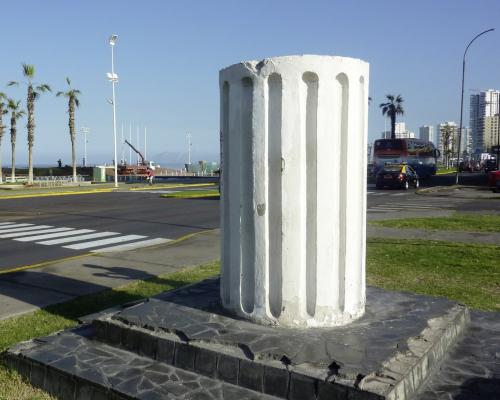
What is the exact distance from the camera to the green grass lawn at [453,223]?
44.1 feet

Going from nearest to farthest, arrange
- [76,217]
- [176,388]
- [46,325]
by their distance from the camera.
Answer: [176,388]
[46,325]
[76,217]

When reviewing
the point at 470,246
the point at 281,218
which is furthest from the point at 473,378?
the point at 470,246

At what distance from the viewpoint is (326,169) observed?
4.47 m

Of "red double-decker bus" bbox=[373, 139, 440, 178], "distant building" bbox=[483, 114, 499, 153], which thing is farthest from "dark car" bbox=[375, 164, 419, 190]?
"distant building" bbox=[483, 114, 499, 153]

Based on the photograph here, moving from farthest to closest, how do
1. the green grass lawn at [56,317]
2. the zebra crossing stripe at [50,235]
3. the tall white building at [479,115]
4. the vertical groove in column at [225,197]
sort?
the tall white building at [479,115]
the zebra crossing stripe at [50,235]
the vertical groove in column at [225,197]
the green grass lawn at [56,317]

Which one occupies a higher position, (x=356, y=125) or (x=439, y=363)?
(x=356, y=125)

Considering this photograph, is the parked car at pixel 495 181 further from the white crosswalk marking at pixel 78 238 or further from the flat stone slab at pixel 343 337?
the flat stone slab at pixel 343 337

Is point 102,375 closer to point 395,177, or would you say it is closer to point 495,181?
point 495,181

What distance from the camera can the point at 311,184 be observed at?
4.49 metres

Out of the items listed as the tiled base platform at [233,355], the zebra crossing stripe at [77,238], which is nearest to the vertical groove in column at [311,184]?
the tiled base platform at [233,355]

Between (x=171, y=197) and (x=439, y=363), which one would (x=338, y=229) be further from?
(x=171, y=197)

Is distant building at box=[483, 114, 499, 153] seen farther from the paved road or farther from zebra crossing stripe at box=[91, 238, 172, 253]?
zebra crossing stripe at box=[91, 238, 172, 253]

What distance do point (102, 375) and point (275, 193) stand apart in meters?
2.10

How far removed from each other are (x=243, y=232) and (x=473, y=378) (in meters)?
2.25
